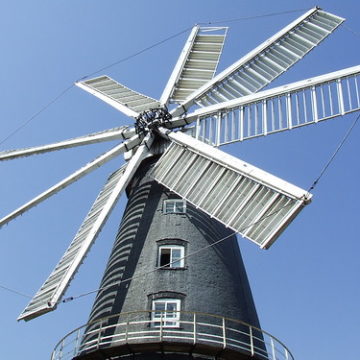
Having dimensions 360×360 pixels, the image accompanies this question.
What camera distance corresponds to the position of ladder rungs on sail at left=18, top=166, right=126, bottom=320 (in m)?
11.9

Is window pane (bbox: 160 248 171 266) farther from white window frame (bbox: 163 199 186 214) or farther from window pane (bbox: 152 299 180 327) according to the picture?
window pane (bbox: 152 299 180 327)

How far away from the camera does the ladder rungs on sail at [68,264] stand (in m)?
11.9

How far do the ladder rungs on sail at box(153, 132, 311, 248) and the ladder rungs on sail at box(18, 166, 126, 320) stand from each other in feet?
6.34

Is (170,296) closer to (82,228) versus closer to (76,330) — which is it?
(76,330)

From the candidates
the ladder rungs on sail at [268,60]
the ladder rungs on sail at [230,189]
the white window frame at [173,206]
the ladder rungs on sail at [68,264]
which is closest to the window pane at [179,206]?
the white window frame at [173,206]

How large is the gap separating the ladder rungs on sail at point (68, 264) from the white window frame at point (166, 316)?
7.01 feet

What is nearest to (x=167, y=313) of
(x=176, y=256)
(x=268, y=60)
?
(x=176, y=256)

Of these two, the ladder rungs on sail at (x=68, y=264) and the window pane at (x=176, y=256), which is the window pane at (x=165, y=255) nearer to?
the window pane at (x=176, y=256)

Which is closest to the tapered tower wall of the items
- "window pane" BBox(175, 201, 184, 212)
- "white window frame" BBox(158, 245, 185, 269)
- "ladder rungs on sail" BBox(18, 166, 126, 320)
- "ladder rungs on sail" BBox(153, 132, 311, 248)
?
"white window frame" BBox(158, 245, 185, 269)

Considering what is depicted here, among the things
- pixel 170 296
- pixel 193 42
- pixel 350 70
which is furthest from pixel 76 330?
pixel 193 42

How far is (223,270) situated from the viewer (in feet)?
42.9

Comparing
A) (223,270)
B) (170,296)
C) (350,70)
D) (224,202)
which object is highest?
(350,70)

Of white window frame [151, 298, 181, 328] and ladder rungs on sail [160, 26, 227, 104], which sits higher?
ladder rungs on sail [160, 26, 227, 104]

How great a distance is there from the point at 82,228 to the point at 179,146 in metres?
3.58
